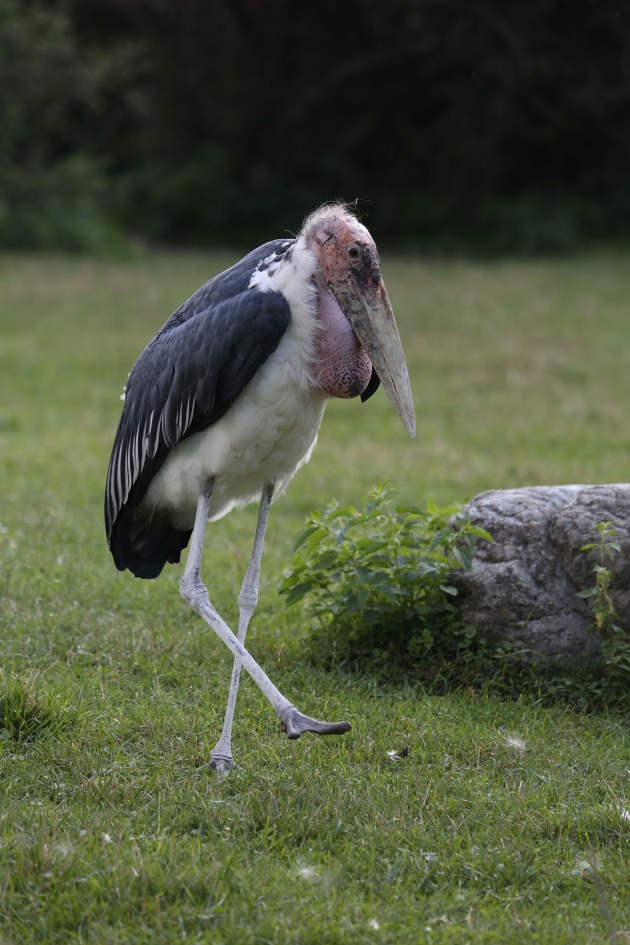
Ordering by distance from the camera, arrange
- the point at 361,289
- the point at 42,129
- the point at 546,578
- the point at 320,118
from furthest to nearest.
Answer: the point at 320,118 < the point at 42,129 < the point at 546,578 < the point at 361,289

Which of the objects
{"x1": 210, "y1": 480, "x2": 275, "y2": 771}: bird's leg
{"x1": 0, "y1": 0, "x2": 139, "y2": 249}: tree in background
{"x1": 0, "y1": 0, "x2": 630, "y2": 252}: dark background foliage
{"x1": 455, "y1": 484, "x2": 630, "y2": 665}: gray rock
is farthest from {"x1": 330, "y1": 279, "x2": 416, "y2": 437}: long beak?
{"x1": 0, "y1": 0, "x2": 630, "y2": 252}: dark background foliage

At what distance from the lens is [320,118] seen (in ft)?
73.5

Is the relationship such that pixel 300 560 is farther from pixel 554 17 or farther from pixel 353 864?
pixel 554 17

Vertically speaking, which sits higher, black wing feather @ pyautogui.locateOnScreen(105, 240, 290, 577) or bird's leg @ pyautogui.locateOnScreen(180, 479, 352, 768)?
black wing feather @ pyautogui.locateOnScreen(105, 240, 290, 577)

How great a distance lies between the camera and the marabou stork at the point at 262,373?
3514mm

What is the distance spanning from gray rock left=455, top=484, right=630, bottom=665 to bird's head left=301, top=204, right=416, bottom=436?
0.95 metres

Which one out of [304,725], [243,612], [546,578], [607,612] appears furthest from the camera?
[546,578]

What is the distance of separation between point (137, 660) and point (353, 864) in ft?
5.13

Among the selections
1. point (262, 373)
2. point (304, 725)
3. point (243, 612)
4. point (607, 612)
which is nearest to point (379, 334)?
point (262, 373)

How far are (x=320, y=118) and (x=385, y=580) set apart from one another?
19.4 metres

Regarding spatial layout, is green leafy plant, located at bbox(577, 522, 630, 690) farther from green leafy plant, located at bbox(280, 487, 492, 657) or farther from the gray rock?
green leafy plant, located at bbox(280, 487, 492, 657)

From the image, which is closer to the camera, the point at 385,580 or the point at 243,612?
the point at 243,612

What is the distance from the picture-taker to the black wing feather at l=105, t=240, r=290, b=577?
352cm

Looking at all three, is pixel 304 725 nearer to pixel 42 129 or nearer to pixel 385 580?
pixel 385 580
